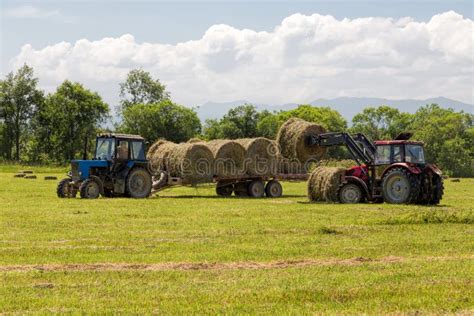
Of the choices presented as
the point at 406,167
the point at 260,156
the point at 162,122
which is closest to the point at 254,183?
the point at 260,156

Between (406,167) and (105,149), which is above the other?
(105,149)

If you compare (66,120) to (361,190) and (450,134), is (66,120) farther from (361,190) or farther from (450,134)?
(361,190)

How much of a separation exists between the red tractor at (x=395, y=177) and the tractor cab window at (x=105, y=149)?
8263 millimetres

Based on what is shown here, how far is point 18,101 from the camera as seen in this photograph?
277 ft

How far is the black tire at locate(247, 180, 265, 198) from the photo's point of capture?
1141 inches

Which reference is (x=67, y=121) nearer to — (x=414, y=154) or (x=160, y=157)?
(x=160, y=157)

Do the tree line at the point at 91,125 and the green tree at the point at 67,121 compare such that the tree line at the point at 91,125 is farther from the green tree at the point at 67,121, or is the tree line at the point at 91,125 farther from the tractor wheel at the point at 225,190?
the tractor wheel at the point at 225,190

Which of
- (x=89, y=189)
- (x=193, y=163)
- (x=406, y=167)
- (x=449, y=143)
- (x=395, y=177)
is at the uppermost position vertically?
(x=449, y=143)

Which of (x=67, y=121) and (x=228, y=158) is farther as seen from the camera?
(x=67, y=121)

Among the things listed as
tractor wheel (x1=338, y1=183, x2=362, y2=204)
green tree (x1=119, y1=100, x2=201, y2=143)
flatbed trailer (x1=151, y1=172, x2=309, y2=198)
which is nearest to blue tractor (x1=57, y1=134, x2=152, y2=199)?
flatbed trailer (x1=151, y1=172, x2=309, y2=198)

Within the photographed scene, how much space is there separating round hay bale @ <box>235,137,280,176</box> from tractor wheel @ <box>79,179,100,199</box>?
656 cm

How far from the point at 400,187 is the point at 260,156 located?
287 inches

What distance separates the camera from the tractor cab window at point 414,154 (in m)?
23.6

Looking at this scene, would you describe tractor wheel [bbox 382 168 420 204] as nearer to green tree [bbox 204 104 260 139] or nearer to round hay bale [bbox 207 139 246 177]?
round hay bale [bbox 207 139 246 177]
